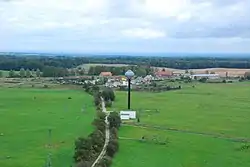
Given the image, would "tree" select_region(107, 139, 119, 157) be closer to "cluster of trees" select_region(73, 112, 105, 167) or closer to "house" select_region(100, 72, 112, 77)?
"cluster of trees" select_region(73, 112, 105, 167)

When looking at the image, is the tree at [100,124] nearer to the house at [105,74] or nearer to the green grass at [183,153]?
the green grass at [183,153]

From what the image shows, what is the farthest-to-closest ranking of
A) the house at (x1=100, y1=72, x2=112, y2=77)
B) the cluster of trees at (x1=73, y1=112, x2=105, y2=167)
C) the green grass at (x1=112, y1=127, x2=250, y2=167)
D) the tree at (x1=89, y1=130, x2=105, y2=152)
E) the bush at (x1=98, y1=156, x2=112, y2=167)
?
the house at (x1=100, y1=72, x2=112, y2=77), the tree at (x1=89, y1=130, x2=105, y2=152), the green grass at (x1=112, y1=127, x2=250, y2=167), the cluster of trees at (x1=73, y1=112, x2=105, y2=167), the bush at (x1=98, y1=156, x2=112, y2=167)

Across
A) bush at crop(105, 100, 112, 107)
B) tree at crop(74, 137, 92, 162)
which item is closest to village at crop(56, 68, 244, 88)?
bush at crop(105, 100, 112, 107)

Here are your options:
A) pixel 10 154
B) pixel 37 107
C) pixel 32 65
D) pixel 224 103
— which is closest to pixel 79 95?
pixel 37 107

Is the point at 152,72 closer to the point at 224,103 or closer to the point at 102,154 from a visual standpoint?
the point at 224,103

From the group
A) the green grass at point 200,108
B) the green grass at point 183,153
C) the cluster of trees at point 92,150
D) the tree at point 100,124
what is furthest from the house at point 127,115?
the cluster of trees at point 92,150
